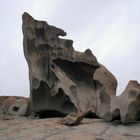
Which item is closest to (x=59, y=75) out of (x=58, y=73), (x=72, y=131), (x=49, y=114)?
(x=58, y=73)

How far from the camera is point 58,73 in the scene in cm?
1219

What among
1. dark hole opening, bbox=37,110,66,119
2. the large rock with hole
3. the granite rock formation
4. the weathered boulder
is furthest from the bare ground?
the weathered boulder

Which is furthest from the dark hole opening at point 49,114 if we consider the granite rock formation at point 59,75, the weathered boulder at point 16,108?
the weathered boulder at point 16,108

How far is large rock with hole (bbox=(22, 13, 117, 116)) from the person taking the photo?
1188 cm

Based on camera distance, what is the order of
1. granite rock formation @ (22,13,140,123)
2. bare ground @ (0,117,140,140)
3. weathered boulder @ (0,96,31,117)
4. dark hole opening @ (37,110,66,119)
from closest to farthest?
bare ground @ (0,117,140,140) < granite rock formation @ (22,13,140,123) < dark hole opening @ (37,110,66,119) < weathered boulder @ (0,96,31,117)

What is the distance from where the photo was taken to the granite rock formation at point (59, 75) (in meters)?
11.8

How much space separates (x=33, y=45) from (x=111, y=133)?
5.30m

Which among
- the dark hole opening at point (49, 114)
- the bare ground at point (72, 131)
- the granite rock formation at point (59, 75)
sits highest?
the granite rock formation at point (59, 75)

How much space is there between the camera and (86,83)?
13211mm

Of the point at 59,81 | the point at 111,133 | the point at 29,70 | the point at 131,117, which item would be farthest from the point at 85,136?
the point at 29,70

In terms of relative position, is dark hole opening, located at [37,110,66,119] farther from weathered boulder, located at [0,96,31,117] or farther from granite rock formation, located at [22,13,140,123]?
weathered boulder, located at [0,96,31,117]

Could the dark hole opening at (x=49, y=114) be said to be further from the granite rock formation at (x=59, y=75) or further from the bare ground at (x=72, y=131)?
the bare ground at (x=72, y=131)

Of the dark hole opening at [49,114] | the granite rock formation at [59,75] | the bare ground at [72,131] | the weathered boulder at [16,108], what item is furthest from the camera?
the weathered boulder at [16,108]

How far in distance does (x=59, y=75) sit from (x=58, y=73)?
122 mm
